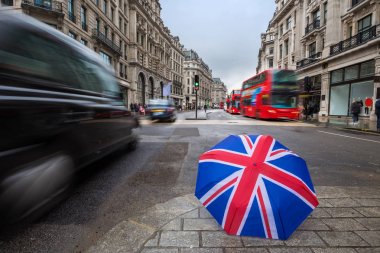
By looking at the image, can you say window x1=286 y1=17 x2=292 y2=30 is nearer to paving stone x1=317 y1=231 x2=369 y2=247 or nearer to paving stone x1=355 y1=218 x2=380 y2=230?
paving stone x1=355 y1=218 x2=380 y2=230

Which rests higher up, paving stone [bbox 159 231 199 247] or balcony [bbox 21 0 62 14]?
balcony [bbox 21 0 62 14]

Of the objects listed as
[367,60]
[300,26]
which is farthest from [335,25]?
[300,26]

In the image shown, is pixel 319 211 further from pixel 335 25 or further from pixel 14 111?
pixel 335 25

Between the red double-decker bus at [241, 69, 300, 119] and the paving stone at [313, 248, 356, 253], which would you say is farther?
the red double-decker bus at [241, 69, 300, 119]

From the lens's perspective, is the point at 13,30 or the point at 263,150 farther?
the point at 13,30

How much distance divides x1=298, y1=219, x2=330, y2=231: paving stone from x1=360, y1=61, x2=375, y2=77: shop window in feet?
66.9

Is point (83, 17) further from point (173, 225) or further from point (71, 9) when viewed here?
point (173, 225)

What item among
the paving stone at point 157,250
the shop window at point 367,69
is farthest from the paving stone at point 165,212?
the shop window at point 367,69

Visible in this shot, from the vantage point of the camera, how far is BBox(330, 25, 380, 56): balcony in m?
17.6

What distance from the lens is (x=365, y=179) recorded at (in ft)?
12.4

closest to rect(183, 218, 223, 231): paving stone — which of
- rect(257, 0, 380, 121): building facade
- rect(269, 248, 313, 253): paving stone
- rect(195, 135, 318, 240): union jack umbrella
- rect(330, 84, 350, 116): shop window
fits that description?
rect(195, 135, 318, 240): union jack umbrella

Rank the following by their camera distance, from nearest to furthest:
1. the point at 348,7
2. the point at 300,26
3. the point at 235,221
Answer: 1. the point at 235,221
2. the point at 348,7
3. the point at 300,26

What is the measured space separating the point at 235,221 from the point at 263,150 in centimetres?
66

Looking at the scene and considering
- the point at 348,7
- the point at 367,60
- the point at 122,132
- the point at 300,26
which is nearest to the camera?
the point at 122,132
